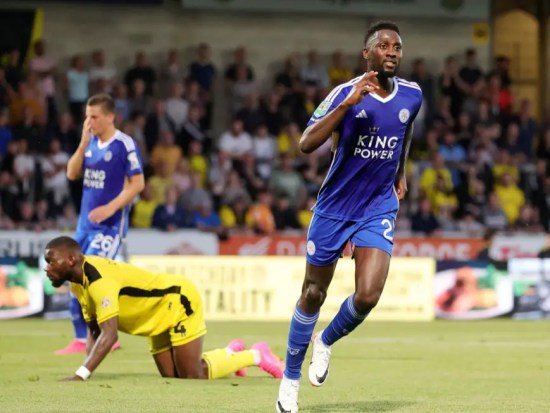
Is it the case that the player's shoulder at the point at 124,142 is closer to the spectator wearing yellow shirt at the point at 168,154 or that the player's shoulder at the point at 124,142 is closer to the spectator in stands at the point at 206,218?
the spectator in stands at the point at 206,218

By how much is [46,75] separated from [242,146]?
142 inches

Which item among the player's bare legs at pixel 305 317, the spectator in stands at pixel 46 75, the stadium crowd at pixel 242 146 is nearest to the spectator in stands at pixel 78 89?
the stadium crowd at pixel 242 146

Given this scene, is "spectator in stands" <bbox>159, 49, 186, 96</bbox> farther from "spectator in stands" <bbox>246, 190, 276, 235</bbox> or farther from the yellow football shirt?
the yellow football shirt

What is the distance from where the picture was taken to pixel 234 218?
22156 mm

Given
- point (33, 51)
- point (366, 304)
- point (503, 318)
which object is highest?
point (33, 51)

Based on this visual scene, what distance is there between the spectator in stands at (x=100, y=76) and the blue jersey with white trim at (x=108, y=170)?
11.0 meters

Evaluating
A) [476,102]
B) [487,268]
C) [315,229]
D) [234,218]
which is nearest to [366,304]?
[315,229]

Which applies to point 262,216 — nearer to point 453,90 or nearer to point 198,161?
point 198,161

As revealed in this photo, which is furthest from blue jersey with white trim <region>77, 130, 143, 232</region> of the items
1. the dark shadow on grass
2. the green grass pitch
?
the dark shadow on grass

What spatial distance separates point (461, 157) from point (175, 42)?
6.02 meters

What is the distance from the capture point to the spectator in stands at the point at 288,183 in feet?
75.2

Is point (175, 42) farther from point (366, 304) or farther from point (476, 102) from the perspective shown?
point (366, 304)

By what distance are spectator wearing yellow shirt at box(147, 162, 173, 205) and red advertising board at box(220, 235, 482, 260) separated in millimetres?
1530

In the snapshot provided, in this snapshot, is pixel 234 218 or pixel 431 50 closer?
pixel 234 218
